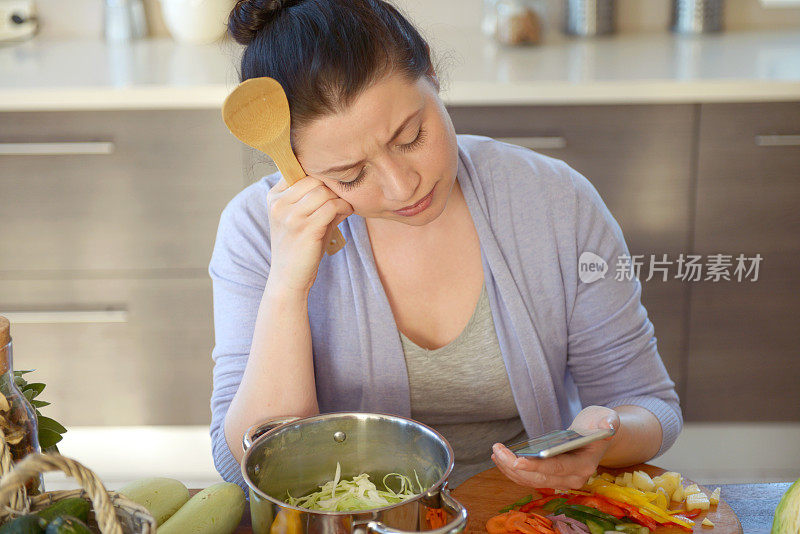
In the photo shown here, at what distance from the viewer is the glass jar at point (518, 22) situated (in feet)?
7.97

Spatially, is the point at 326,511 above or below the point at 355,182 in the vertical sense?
below

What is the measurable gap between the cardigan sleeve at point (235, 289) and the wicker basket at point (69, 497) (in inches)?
17.4

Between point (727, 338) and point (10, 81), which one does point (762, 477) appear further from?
point (10, 81)

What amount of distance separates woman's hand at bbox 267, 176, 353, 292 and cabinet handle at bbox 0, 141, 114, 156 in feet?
3.57

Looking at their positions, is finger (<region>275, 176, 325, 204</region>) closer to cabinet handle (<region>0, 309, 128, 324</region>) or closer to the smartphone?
the smartphone

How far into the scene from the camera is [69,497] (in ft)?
2.42

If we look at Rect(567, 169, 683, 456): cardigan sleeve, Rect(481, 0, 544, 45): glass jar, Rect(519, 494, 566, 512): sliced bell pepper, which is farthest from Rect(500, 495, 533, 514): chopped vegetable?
Rect(481, 0, 544, 45): glass jar

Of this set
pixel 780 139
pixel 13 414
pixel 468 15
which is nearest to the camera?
pixel 13 414

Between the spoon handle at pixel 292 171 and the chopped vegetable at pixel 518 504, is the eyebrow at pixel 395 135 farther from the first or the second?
the chopped vegetable at pixel 518 504

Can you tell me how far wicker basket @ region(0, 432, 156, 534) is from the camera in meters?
0.60

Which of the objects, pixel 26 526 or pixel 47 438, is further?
pixel 47 438

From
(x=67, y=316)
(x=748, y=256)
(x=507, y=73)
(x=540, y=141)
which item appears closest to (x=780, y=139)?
(x=748, y=256)

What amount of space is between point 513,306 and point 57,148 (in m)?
1.34

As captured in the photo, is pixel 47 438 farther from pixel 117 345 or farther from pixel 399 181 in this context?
pixel 117 345
